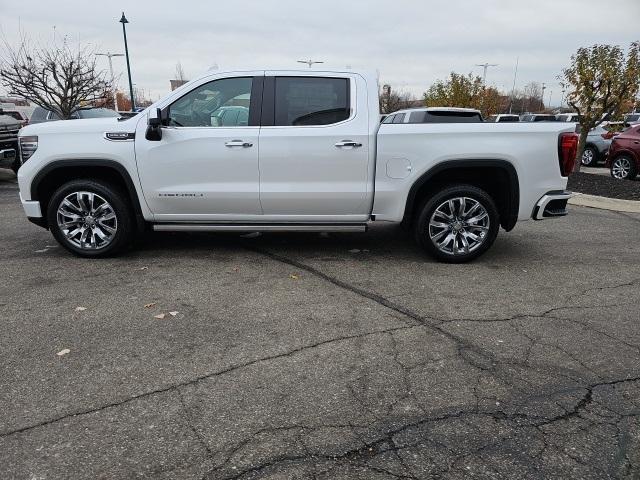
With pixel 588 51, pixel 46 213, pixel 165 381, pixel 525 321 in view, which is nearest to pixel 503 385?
pixel 525 321

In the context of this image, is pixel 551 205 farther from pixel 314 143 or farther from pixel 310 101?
pixel 310 101

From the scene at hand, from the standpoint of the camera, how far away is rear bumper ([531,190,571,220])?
5281 millimetres

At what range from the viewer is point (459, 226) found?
5434mm

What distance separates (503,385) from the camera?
3.08 m

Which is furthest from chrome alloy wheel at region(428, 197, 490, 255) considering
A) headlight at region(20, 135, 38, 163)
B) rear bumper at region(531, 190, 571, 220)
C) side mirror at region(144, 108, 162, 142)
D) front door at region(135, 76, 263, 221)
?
headlight at region(20, 135, 38, 163)

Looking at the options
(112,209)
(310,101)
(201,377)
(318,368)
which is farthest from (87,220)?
(318,368)

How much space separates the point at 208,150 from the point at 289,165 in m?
0.84

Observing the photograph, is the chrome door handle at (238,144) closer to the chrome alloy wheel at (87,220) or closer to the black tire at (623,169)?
the chrome alloy wheel at (87,220)

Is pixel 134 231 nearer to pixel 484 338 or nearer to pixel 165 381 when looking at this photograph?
pixel 165 381

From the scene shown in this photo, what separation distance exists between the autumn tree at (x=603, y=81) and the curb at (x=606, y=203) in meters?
3.23

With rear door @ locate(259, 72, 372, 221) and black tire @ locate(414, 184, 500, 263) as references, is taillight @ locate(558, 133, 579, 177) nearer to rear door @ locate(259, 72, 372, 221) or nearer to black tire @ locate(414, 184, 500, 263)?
black tire @ locate(414, 184, 500, 263)

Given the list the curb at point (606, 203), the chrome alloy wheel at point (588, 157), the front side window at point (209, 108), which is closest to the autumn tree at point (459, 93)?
the chrome alloy wheel at point (588, 157)

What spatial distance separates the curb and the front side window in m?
6.80

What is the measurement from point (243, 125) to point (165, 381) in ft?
9.74
